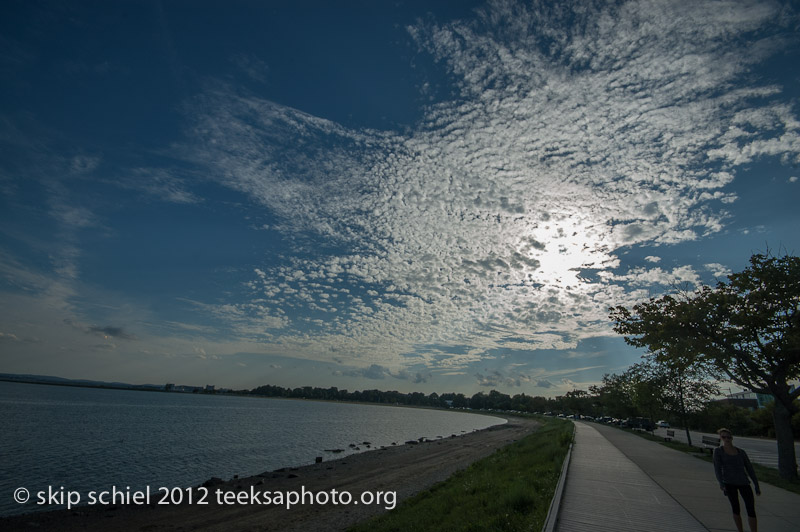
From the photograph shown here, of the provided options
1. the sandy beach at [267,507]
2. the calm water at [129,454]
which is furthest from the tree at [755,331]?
the calm water at [129,454]

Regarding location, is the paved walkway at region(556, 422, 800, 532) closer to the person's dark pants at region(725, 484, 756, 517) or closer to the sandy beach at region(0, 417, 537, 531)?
the person's dark pants at region(725, 484, 756, 517)

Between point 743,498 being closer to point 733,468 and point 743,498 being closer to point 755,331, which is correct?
point 733,468

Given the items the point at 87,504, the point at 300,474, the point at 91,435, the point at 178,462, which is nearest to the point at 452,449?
the point at 300,474

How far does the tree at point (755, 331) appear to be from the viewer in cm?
1650

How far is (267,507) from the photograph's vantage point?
19625mm

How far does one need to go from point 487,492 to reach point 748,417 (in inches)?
2255

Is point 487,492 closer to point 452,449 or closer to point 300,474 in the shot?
point 300,474

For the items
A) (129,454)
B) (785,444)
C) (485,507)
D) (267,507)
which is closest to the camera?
(485,507)

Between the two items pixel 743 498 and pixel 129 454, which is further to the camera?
pixel 129 454

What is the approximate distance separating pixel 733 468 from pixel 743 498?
0.59 metres

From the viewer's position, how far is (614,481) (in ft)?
47.8

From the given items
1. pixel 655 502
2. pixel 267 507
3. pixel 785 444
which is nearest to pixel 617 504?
pixel 655 502

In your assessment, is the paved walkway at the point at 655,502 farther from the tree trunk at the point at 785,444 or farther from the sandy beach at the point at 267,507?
the sandy beach at the point at 267,507

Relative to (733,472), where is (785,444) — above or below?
below
